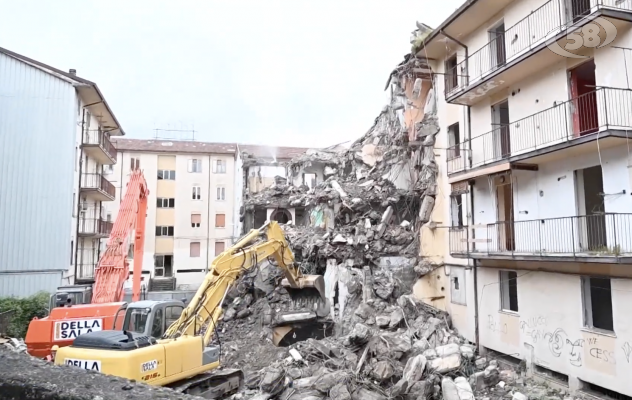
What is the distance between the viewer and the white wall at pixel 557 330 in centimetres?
991

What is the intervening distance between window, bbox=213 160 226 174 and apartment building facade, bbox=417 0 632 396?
90.3 feet

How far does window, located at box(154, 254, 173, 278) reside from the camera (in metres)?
38.6

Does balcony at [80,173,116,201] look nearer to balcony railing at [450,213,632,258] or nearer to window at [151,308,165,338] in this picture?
window at [151,308,165,338]

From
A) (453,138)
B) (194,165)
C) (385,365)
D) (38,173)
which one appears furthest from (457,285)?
(194,165)

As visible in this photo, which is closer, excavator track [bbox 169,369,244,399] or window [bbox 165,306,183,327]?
excavator track [bbox 169,369,244,399]

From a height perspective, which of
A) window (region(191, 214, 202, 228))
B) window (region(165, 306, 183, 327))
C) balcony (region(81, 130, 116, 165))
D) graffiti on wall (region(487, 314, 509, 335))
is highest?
balcony (region(81, 130, 116, 165))

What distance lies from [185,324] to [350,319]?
7.13m

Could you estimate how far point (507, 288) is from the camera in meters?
13.8

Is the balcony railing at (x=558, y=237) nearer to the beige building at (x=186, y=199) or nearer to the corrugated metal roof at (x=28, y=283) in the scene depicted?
the corrugated metal roof at (x=28, y=283)

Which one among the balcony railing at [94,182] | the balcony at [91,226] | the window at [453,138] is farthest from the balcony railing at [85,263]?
the window at [453,138]

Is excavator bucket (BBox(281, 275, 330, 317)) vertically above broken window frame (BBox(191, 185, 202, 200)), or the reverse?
broken window frame (BBox(191, 185, 202, 200))

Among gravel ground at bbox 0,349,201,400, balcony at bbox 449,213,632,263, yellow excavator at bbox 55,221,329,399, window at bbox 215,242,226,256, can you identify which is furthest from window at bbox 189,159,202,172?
gravel ground at bbox 0,349,201,400

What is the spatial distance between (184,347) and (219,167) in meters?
32.5

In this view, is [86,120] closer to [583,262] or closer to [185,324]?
[185,324]
